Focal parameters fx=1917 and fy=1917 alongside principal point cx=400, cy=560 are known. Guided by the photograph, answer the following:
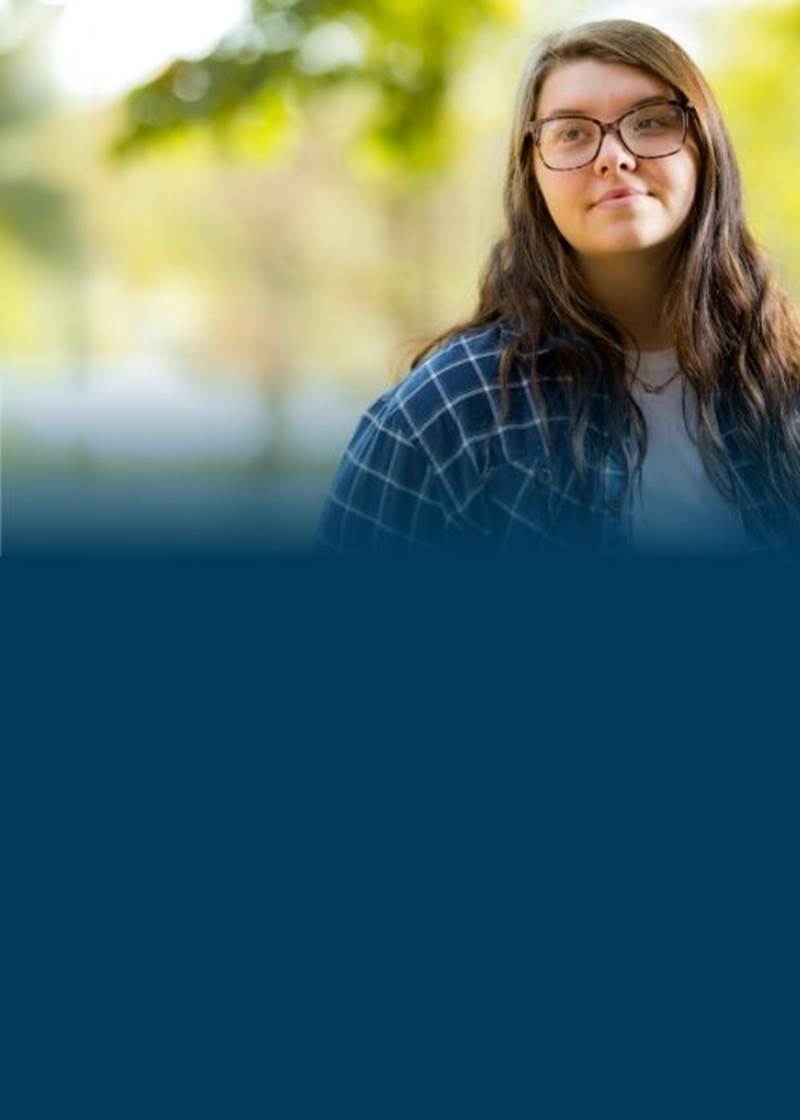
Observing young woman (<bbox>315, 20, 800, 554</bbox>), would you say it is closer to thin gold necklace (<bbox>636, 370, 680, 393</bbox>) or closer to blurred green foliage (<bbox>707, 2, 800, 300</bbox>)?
thin gold necklace (<bbox>636, 370, 680, 393</bbox>)

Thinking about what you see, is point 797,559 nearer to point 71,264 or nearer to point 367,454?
point 367,454

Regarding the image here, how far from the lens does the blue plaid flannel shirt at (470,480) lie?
6.70ft

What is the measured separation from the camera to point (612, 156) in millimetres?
2098

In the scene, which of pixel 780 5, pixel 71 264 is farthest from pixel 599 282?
pixel 71 264

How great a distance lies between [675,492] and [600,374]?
159 millimetres

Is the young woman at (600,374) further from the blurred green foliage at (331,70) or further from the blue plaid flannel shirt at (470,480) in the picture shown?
the blurred green foliage at (331,70)

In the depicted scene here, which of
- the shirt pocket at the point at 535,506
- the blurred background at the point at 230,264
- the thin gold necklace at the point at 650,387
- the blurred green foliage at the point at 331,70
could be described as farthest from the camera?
the blurred background at the point at 230,264

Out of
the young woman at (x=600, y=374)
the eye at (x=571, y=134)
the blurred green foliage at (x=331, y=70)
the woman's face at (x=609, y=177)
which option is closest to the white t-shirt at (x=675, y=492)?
the young woman at (x=600, y=374)

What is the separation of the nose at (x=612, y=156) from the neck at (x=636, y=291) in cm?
12

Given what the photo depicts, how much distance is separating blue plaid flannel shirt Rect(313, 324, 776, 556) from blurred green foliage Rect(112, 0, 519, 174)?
653cm

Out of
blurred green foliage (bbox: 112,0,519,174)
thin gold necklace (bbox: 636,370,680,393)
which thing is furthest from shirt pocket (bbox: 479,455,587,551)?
blurred green foliage (bbox: 112,0,519,174)

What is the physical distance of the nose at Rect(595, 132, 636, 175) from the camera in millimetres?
2098

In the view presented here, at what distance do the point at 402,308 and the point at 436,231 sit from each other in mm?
824

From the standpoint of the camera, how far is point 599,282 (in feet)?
7.22
